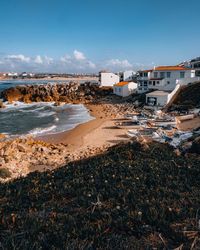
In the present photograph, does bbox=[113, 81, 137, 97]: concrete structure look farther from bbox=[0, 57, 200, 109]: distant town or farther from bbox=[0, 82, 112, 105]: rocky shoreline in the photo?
bbox=[0, 82, 112, 105]: rocky shoreline

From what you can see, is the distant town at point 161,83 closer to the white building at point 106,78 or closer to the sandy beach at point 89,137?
the sandy beach at point 89,137

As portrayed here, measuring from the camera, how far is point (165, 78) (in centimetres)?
→ 4166

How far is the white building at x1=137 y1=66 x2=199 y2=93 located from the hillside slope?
35689mm

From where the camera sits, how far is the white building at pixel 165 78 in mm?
38594

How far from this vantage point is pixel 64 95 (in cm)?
6159

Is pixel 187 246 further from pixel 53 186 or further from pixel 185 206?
pixel 53 186

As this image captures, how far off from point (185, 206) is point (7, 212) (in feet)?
18.7

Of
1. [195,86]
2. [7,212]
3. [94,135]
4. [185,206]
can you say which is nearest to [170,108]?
[195,86]

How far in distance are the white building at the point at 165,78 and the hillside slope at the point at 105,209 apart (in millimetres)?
35689

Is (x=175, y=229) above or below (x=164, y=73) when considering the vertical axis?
below

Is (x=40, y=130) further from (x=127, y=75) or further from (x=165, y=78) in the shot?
(x=127, y=75)

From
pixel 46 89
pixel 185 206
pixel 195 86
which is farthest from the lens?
pixel 46 89

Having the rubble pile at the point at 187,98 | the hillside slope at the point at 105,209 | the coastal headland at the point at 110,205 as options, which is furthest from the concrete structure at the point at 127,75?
the hillside slope at the point at 105,209

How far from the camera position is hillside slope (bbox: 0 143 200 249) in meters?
3.73
